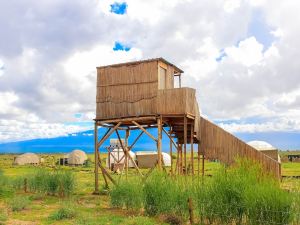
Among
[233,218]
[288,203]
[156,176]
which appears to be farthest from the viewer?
[156,176]

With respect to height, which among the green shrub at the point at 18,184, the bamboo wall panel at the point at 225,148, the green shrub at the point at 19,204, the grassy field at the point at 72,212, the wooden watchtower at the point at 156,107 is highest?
the wooden watchtower at the point at 156,107

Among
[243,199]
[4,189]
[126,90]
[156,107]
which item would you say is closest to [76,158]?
[4,189]

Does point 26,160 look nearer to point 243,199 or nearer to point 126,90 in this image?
point 126,90

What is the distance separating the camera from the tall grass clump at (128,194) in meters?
15.8

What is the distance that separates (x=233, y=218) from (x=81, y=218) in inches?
213

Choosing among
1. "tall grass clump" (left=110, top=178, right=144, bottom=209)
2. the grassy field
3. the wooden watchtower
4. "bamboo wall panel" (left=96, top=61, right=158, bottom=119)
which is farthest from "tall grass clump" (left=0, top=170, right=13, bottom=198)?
"tall grass clump" (left=110, top=178, right=144, bottom=209)

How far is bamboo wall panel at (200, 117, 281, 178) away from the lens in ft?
62.7

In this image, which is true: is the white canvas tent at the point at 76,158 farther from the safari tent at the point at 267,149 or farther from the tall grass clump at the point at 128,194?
the tall grass clump at the point at 128,194

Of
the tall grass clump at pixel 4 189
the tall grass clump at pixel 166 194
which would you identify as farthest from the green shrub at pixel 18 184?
the tall grass clump at pixel 166 194

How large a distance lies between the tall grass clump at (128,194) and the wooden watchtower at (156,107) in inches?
157

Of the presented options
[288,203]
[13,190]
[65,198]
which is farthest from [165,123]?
[288,203]

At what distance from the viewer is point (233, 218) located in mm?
12664

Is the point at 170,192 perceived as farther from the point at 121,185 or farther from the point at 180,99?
the point at 180,99

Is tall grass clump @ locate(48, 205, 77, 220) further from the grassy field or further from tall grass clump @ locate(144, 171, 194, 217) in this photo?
tall grass clump @ locate(144, 171, 194, 217)
